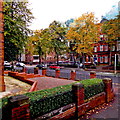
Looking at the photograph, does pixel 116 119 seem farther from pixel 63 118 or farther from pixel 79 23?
pixel 79 23

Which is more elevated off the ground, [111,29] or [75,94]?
[111,29]

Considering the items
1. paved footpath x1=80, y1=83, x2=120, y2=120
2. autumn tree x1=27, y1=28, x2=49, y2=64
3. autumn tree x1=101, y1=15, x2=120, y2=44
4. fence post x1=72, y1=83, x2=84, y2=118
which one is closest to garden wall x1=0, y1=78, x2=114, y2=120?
fence post x1=72, y1=83, x2=84, y2=118

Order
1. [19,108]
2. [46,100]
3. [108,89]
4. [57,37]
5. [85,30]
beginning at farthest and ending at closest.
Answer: [57,37], [85,30], [108,89], [46,100], [19,108]

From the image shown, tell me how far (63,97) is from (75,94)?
80cm

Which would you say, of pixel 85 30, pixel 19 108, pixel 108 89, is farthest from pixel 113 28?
pixel 19 108

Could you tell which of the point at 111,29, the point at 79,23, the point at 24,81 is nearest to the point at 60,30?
the point at 79,23

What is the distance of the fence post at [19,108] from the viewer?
383cm

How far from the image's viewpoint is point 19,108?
396 centimetres

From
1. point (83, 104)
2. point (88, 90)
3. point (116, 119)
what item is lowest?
point (116, 119)

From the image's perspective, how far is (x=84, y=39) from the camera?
28.4 metres

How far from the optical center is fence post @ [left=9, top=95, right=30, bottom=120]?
3830 mm

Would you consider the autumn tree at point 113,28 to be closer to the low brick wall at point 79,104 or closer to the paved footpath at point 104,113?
the low brick wall at point 79,104

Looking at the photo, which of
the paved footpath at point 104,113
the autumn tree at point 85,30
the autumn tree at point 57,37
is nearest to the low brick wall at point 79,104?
the paved footpath at point 104,113

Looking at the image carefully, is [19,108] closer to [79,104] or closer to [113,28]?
[79,104]
